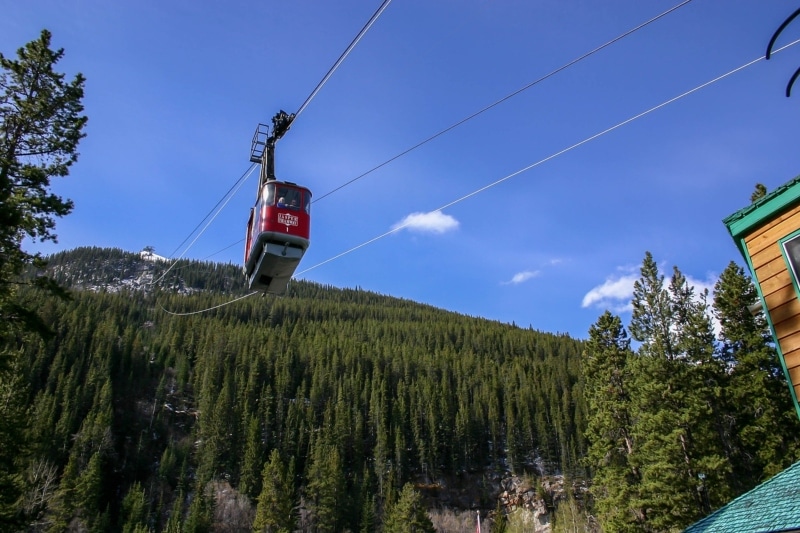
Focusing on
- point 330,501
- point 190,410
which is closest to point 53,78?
point 330,501

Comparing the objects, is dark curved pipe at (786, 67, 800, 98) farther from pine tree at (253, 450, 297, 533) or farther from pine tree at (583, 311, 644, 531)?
pine tree at (253, 450, 297, 533)

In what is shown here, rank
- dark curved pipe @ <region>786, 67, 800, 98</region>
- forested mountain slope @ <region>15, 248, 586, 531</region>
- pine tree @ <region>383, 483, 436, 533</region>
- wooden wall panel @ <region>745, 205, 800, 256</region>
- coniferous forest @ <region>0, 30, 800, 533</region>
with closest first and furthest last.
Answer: dark curved pipe @ <region>786, 67, 800, 98</region>
wooden wall panel @ <region>745, 205, 800, 256</region>
coniferous forest @ <region>0, 30, 800, 533</region>
pine tree @ <region>383, 483, 436, 533</region>
forested mountain slope @ <region>15, 248, 586, 531</region>

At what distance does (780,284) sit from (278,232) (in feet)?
33.0

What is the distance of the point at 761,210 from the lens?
8539 mm

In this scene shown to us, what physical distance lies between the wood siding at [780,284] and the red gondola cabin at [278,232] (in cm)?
956

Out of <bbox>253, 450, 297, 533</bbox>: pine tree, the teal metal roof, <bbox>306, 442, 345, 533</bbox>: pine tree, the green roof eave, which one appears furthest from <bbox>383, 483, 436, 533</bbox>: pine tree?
the green roof eave

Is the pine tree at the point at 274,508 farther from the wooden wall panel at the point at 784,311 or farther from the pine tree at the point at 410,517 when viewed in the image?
the wooden wall panel at the point at 784,311

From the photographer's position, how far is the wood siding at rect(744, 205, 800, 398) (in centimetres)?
781

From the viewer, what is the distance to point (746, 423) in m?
24.5

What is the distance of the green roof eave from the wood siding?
11 cm

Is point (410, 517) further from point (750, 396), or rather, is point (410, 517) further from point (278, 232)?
point (278, 232)

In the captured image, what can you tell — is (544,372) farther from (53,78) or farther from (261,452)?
(53,78)

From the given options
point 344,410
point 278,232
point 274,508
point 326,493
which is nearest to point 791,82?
point 278,232

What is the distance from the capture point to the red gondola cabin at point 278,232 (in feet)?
43.5
